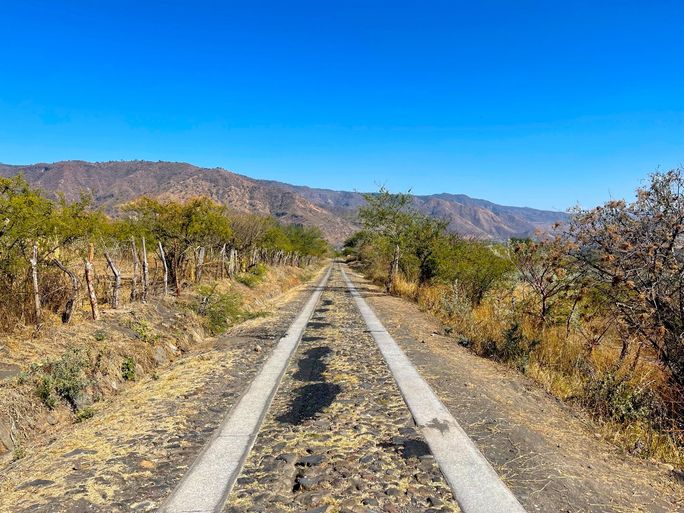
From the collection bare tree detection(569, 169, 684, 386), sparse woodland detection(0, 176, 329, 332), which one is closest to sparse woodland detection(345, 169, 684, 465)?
bare tree detection(569, 169, 684, 386)

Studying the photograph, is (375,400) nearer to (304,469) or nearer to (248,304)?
(304,469)

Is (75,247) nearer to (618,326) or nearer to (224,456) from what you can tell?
(224,456)

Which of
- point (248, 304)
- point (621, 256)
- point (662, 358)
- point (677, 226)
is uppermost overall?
point (677, 226)

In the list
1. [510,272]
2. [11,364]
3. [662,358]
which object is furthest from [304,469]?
[510,272]

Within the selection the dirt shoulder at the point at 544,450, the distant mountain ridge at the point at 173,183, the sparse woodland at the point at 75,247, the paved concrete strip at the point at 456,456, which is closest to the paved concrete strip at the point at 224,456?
the paved concrete strip at the point at 456,456

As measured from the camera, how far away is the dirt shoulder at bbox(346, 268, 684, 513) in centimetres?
381

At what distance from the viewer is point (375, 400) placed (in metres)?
6.29

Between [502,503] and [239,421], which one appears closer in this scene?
[502,503]

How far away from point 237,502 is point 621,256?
641cm

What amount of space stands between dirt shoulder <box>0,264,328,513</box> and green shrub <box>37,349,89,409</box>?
0.45m

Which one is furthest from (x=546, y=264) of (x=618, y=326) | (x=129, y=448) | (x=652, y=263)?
(x=129, y=448)

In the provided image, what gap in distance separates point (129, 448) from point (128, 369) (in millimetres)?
3385

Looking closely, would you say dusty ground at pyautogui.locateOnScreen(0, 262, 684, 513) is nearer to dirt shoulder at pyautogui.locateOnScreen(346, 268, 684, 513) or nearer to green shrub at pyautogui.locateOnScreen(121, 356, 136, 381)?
dirt shoulder at pyautogui.locateOnScreen(346, 268, 684, 513)

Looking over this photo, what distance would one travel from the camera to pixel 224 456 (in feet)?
14.9
